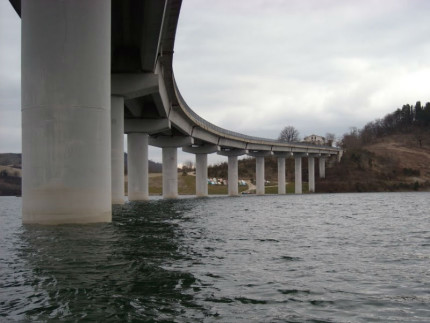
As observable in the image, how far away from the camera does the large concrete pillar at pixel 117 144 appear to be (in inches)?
1556

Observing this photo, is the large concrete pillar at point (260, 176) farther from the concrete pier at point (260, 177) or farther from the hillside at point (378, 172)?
the hillside at point (378, 172)

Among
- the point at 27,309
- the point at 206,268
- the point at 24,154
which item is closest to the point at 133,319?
the point at 27,309

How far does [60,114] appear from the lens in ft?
62.7

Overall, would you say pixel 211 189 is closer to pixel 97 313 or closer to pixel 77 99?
pixel 77 99

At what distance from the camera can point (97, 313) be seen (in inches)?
291

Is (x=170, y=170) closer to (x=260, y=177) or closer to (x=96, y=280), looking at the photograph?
(x=260, y=177)

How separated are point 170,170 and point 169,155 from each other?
99.8 inches

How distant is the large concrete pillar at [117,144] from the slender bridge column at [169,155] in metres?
28.9

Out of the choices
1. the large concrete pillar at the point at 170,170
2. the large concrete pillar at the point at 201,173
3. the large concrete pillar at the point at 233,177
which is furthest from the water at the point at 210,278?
the large concrete pillar at the point at 233,177

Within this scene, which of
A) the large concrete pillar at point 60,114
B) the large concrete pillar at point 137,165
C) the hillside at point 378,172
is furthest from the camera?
the hillside at point 378,172

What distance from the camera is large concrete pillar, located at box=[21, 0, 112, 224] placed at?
19.0 meters

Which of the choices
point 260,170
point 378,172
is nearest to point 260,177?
point 260,170

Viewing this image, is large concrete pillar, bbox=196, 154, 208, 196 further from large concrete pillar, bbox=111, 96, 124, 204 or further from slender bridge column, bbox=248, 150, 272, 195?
large concrete pillar, bbox=111, 96, 124, 204

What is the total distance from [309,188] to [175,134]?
7216cm
